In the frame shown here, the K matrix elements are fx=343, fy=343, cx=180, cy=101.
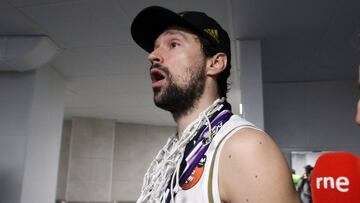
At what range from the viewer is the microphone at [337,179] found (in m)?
1.16

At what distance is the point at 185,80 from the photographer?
104cm

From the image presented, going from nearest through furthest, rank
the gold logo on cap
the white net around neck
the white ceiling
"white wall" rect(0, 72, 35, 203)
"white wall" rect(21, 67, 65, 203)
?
the white net around neck, the gold logo on cap, the white ceiling, "white wall" rect(0, 72, 35, 203), "white wall" rect(21, 67, 65, 203)

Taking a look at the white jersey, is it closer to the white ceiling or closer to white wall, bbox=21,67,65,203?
the white ceiling

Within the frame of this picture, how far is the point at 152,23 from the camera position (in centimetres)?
115

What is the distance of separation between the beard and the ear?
32mm

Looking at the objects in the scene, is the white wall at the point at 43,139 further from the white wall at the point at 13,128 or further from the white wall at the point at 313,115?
the white wall at the point at 313,115

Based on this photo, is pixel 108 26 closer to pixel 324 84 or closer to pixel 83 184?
pixel 324 84

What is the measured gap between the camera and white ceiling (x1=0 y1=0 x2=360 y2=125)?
112 inches

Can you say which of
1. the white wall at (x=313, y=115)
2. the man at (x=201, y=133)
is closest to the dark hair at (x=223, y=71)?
the man at (x=201, y=133)

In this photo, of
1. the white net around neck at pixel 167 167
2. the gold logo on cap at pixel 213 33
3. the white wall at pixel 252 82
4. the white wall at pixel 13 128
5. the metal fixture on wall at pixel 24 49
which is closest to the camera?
the white net around neck at pixel 167 167

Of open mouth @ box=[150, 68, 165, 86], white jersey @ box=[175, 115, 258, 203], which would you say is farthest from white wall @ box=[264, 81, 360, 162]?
white jersey @ box=[175, 115, 258, 203]

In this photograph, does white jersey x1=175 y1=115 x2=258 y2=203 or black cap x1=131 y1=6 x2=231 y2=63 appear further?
black cap x1=131 y1=6 x2=231 y2=63

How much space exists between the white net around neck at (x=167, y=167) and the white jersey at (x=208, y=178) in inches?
1.8

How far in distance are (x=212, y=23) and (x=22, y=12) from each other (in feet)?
8.31
